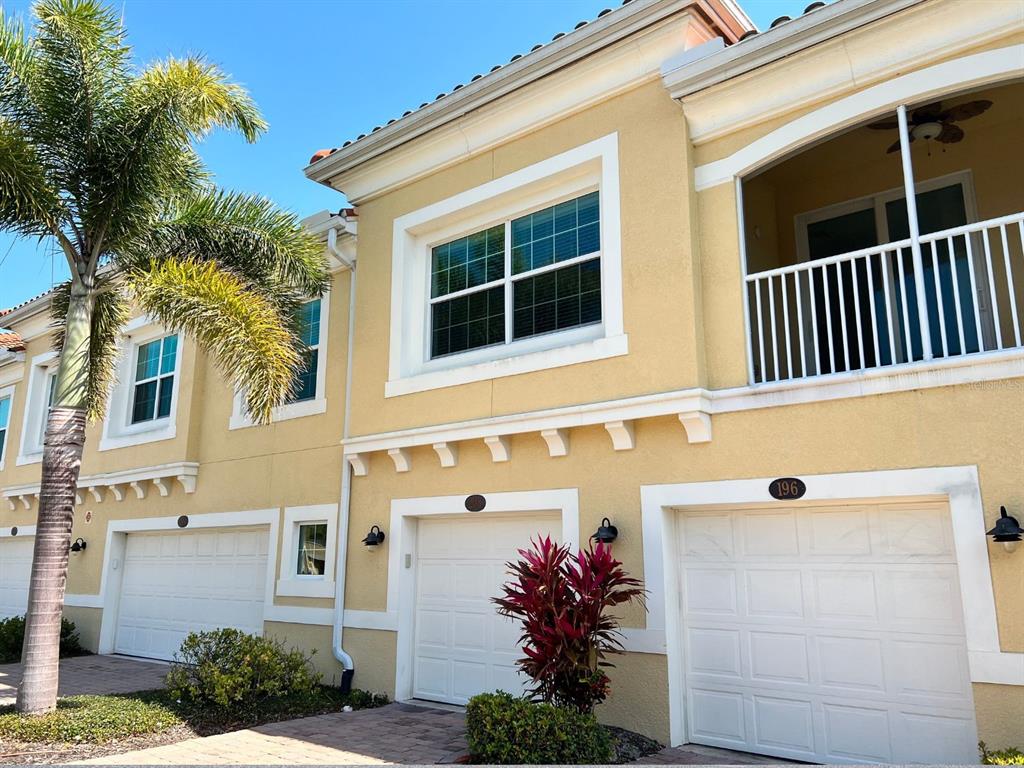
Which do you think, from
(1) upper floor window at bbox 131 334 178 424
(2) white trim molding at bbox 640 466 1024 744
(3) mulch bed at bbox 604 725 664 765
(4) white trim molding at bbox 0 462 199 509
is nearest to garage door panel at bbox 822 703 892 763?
(2) white trim molding at bbox 640 466 1024 744

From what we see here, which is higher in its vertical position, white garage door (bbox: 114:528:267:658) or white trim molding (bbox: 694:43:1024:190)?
white trim molding (bbox: 694:43:1024:190)

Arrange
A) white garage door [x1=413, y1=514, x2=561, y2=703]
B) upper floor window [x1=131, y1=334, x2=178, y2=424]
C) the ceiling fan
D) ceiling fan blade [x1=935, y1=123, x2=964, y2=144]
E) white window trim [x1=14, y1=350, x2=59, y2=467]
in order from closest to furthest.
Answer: the ceiling fan, ceiling fan blade [x1=935, y1=123, x2=964, y2=144], white garage door [x1=413, y1=514, x2=561, y2=703], upper floor window [x1=131, y1=334, x2=178, y2=424], white window trim [x1=14, y1=350, x2=59, y2=467]

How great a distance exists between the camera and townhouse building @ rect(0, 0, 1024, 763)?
655 centimetres

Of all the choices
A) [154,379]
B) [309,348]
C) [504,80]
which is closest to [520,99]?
[504,80]

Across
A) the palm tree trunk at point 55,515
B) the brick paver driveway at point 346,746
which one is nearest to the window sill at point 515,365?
the palm tree trunk at point 55,515

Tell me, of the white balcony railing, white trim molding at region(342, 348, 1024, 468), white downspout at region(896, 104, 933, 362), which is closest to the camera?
white trim molding at region(342, 348, 1024, 468)

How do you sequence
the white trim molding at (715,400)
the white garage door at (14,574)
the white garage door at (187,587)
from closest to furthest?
the white trim molding at (715,400) → the white garage door at (187,587) → the white garage door at (14,574)

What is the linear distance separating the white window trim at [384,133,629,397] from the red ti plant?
2.33 m

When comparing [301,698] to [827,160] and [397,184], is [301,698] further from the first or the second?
[827,160]

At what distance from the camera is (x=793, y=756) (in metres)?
6.96

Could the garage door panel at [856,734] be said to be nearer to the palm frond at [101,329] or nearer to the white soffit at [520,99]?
the white soffit at [520,99]

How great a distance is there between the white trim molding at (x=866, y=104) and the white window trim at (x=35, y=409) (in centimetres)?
1563

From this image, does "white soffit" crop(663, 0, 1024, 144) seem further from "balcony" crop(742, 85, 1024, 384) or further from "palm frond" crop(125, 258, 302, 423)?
"palm frond" crop(125, 258, 302, 423)

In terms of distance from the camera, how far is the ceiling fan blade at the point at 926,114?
834cm
